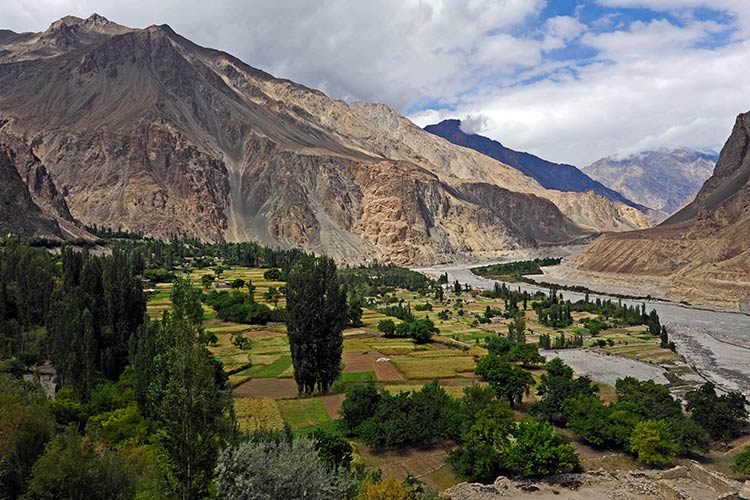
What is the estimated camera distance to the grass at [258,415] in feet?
119

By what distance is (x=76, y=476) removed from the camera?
18.7 m

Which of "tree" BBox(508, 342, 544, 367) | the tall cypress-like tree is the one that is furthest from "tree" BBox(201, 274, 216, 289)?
the tall cypress-like tree

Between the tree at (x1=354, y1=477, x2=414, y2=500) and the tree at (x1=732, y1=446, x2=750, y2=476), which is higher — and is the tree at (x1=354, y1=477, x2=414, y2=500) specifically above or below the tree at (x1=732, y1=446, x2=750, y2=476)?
above

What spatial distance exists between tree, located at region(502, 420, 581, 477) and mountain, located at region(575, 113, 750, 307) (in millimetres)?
105240

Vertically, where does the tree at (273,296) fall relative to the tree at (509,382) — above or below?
above

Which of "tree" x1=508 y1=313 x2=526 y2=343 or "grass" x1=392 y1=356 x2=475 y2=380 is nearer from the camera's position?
"grass" x1=392 y1=356 x2=475 y2=380

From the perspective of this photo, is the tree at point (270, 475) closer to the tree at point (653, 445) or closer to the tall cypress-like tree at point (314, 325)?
the tall cypress-like tree at point (314, 325)

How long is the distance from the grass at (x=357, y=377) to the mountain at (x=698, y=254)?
9704cm

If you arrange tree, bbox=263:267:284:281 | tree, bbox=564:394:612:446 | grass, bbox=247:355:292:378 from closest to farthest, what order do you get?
→ tree, bbox=564:394:612:446
grass, bbox=247:355:292:378
tree, bbox=263:267:284:281

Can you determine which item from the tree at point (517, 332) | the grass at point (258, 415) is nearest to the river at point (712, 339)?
the tree at point (517, 332)

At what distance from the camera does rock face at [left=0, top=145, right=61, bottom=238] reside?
117 metres

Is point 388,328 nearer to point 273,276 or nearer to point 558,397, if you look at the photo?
point 558,397

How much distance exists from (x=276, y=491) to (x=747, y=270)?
132404 millimetres

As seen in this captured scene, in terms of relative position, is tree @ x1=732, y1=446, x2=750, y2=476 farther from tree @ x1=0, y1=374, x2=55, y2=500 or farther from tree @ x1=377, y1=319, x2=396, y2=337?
tree @ x1=377, y1=319, x2=396, y2=337
